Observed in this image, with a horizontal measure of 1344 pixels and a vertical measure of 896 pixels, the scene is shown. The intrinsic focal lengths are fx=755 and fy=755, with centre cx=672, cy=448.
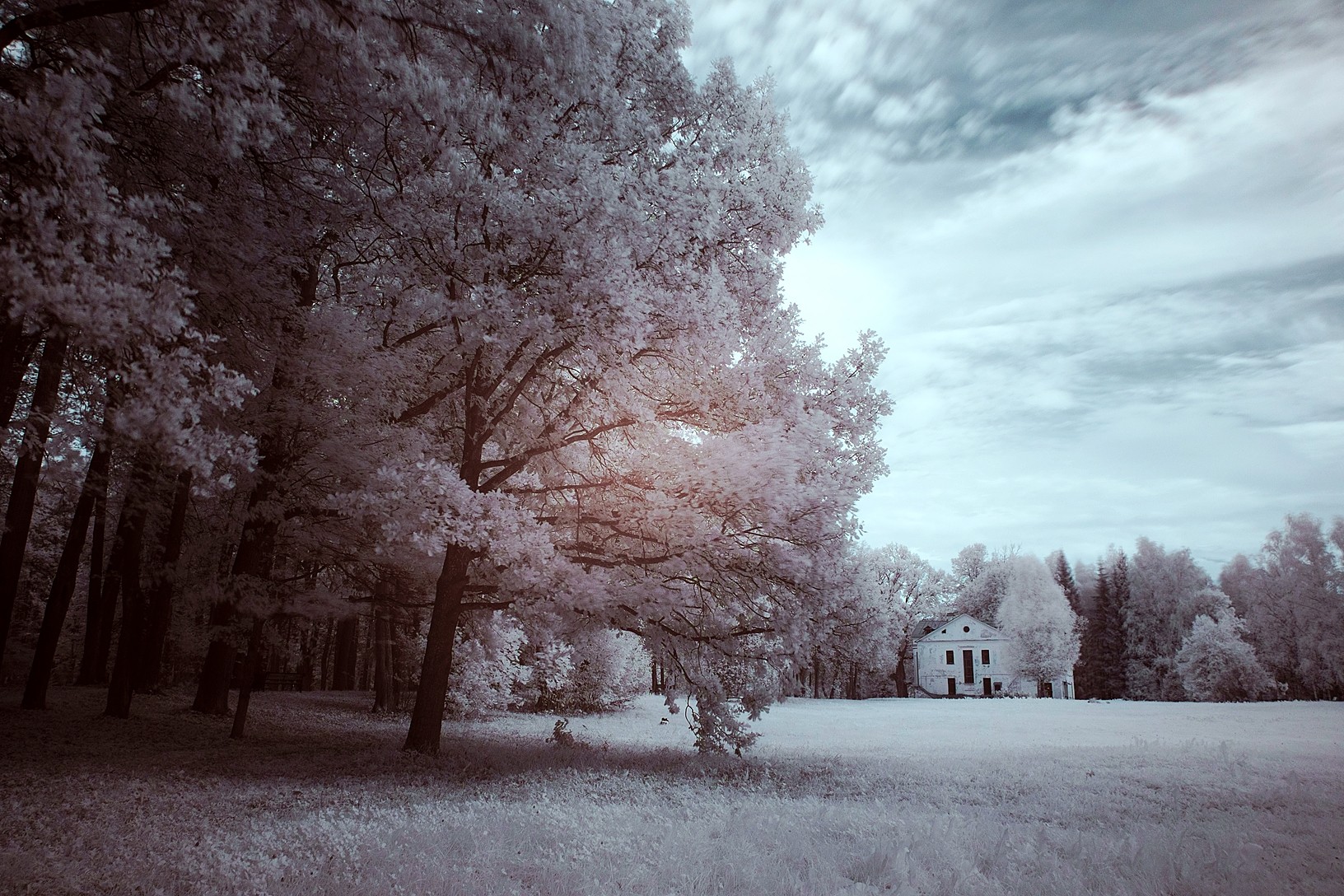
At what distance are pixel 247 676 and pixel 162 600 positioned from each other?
932 centimetres

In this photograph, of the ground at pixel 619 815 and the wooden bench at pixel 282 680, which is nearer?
the ground at pixel 619 815

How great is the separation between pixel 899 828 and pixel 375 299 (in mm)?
13419

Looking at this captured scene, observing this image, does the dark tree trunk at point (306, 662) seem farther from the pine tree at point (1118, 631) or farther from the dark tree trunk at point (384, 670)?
the pine tree at point (1118, 631)

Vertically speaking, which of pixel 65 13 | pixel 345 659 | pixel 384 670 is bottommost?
pixel 345 659

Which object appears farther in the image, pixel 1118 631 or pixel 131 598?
pixel 1118 631

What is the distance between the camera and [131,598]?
2016cm

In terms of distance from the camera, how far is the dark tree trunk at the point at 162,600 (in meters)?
20.4

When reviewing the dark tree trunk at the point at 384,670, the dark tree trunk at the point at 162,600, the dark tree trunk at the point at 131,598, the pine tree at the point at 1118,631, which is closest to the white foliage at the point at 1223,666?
the pine tree at the point at 1118,631

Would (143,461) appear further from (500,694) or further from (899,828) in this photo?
(899,828)

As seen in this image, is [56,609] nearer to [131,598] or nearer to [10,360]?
[131,598]

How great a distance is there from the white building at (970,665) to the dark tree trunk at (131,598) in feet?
247

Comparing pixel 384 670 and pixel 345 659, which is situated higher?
pixel 384 670

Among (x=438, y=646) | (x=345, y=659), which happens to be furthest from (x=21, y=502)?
(x=345, y=659)

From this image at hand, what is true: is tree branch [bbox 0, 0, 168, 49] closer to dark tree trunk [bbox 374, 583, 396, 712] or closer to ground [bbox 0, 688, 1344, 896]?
ground [bbox 0, 688, 1344, 896]
